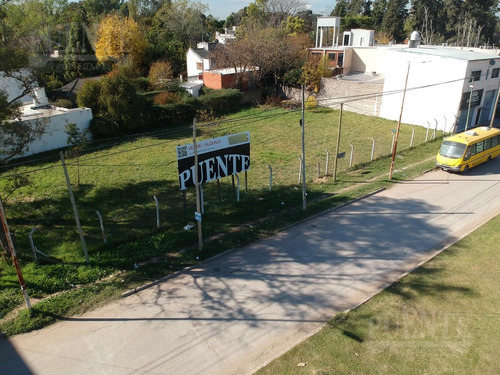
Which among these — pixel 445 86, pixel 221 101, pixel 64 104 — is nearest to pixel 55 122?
pixel 64 104

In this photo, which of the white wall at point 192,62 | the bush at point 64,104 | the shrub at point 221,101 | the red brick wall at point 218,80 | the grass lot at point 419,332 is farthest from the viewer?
the white wall at point 192,62

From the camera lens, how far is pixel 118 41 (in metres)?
42.8

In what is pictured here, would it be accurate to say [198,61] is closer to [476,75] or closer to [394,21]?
[476,75]

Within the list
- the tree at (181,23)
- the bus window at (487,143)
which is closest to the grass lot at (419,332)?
the bus window at (487,143)

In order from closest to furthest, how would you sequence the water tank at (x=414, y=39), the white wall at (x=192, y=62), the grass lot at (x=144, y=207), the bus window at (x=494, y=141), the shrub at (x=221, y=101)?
the grass lot at (x=144, y=207)
the bus window at (x=494, y=141)
the water tank at (x=414, y=39)
the shrub at (x=221, y=101)
the white wall at (x=192, y=62)

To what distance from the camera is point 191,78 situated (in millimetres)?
45250

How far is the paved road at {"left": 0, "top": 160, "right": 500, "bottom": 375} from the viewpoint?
8.31m

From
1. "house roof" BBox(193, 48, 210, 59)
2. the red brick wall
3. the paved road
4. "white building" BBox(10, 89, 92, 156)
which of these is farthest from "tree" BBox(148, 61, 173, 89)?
the paved road

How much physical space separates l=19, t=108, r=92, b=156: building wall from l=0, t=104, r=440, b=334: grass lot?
110 inches

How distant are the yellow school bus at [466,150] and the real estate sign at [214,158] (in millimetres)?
10590

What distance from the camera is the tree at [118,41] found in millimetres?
42188

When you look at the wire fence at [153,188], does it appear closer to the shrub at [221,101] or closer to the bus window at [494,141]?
the bus window at [494,141]

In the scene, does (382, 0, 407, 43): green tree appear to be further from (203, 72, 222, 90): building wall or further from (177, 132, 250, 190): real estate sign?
(177, 132, 250, 190): real estate sign

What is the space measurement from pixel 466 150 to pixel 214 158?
1286 cm
